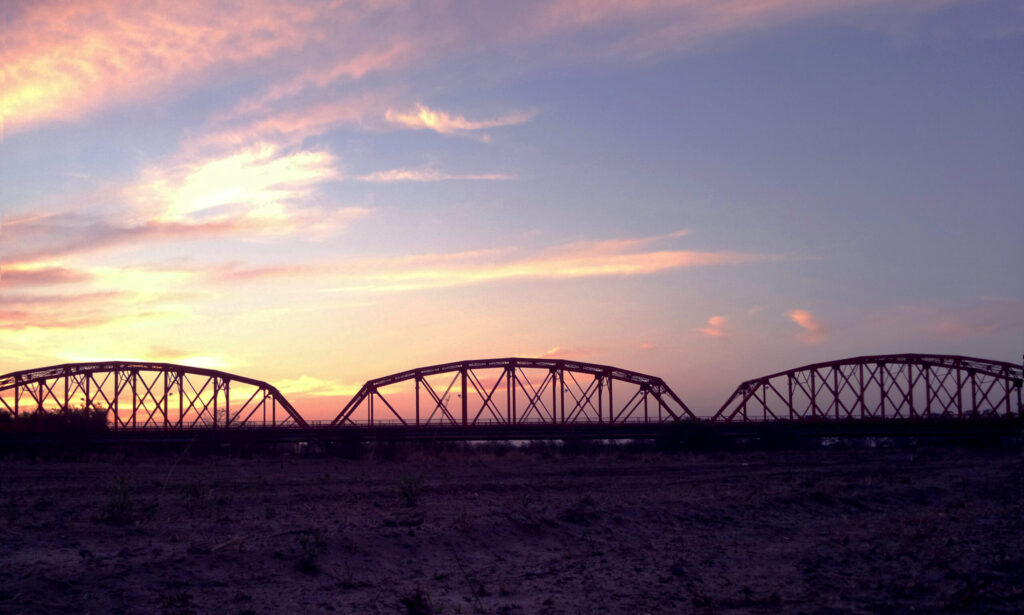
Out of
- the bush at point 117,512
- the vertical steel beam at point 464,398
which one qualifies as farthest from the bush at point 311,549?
the vertical steel beam at point 464,398

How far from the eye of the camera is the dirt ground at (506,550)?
13109mm

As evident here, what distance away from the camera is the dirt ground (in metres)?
13.1

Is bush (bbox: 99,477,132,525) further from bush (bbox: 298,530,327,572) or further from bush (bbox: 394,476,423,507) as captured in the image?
bush (bbox: 394,476,423,507)

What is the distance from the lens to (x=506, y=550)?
17.1 m

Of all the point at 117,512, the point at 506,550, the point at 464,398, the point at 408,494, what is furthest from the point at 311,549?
the point at 464,398

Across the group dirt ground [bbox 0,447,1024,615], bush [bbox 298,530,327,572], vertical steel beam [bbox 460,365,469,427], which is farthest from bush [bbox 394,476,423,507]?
vertical steel beam [bbox 460,365,469,427]

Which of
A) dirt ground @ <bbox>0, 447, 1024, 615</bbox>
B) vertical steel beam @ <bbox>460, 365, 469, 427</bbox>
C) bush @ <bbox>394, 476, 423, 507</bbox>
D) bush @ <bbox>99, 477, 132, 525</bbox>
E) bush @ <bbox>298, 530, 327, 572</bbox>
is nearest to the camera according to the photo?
dirt ground @ <bbox>0, 447, 1024, 615</bbox>

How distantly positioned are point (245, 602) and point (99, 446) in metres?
68.5

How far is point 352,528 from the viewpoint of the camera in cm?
1764

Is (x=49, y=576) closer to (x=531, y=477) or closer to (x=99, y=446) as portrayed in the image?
(x=531, y=477)

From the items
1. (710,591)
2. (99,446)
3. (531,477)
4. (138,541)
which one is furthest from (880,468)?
(99,446)

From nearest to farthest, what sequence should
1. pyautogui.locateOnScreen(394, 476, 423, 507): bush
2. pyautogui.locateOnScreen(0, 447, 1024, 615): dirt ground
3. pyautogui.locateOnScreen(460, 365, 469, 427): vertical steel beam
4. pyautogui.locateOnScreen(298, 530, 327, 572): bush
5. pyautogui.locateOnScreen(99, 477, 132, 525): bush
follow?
1. pyautogui.locateOnScreen(0, 447, 1024, 615): dirt ground
2. pyautogui.locateOnScreen(298, 530, 327, 572): bush
3. pyautogui.locateOnScreen(99, 477, 132, 525): bush
4. pyautogui.locateOnScreen(394, 476, 423, 507): bush
5. pyautogui.locateOnScreen(460, 365, 469, 427): vertical steel beam

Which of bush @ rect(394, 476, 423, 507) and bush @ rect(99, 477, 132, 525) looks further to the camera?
bush @ rect(394, 476, 423, 507)

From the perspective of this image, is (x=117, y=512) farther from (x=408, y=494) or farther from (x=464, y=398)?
(x=464, y=398)
